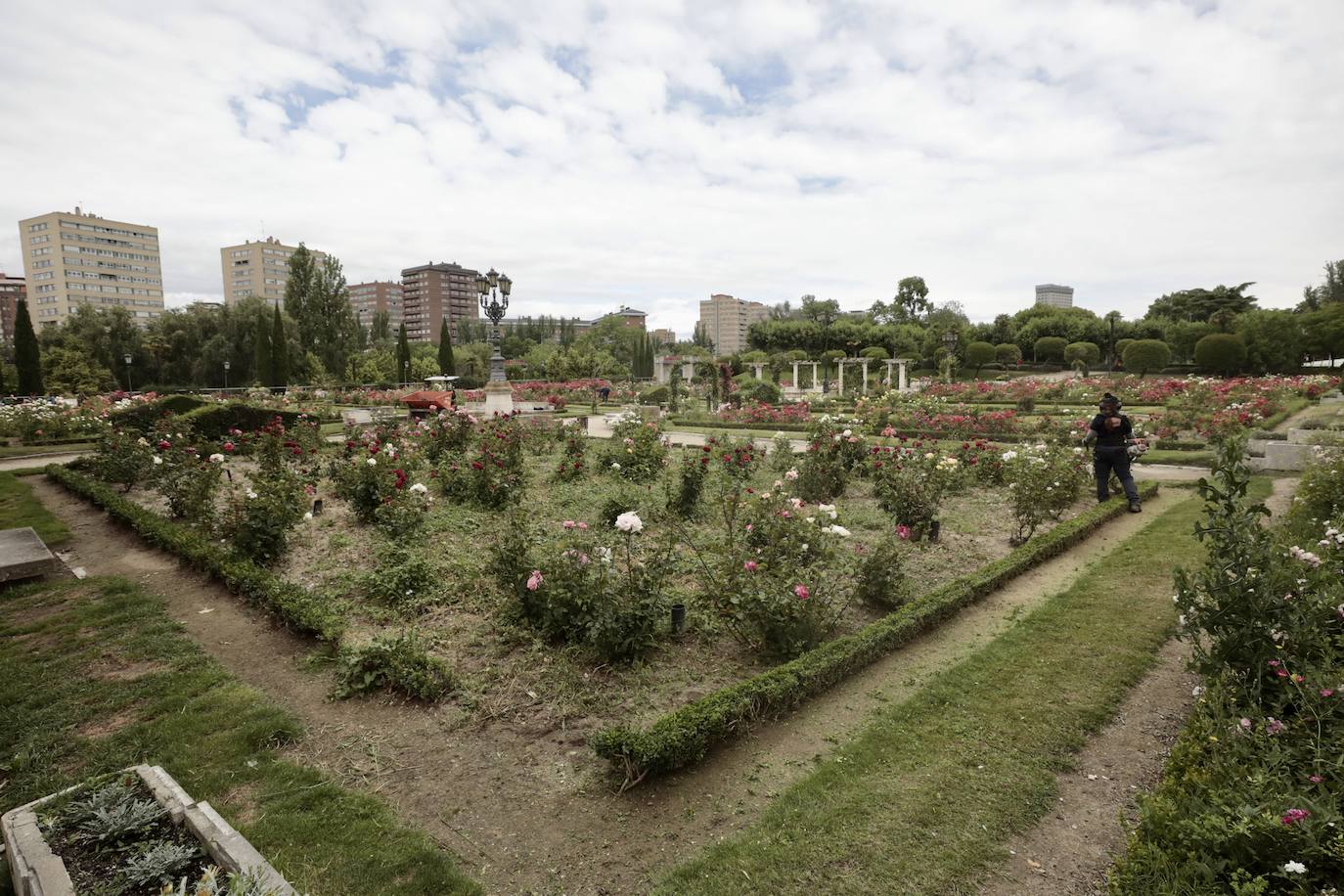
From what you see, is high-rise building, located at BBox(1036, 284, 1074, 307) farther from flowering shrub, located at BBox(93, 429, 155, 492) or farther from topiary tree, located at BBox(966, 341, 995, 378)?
flowering shrub, located at BBox(93, 429, 155, 492)

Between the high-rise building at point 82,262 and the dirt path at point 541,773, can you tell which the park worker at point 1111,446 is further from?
the high-rise building at point 82,262

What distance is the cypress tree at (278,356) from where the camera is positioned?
32875 mm

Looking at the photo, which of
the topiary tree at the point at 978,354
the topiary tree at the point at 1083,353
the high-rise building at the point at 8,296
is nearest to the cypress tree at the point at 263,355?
the topiary tree at the point at 978,354

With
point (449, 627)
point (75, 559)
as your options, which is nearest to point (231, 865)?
point (449, 627)

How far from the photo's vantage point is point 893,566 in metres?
5.38

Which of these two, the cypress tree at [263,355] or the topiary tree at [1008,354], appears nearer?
the cypress tree at [263,355]

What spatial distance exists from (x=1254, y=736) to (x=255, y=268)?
11513 centimetres

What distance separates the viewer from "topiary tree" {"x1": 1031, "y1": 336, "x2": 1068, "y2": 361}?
158 feet

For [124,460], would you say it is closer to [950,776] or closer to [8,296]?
[950,776]

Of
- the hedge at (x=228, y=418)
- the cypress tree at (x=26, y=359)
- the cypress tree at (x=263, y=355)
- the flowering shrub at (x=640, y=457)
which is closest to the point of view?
the flowering shrub at (x=640, y=457)

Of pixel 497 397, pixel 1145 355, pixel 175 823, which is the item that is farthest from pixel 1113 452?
pixel 1145 355

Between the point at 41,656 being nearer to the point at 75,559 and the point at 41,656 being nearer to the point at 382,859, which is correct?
the point at 75,559

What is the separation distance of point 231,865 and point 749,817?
202 cm

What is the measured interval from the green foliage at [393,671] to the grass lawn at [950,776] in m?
2.01
